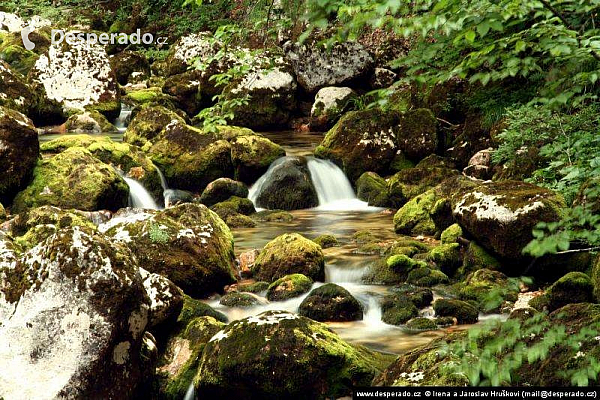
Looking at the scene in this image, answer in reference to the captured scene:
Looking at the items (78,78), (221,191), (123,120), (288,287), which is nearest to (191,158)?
(221,191)

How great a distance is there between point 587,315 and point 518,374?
59cm

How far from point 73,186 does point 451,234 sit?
610 centimetres

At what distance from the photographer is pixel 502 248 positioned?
25.9 ft

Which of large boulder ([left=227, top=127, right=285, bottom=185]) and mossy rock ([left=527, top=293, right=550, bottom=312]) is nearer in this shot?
mossy rock ([left=527, top=293, right=550, bottom=312])

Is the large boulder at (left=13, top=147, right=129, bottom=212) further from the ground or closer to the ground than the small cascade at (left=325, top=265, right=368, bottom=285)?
further from the ground

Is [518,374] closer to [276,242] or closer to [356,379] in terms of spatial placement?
[356,379]

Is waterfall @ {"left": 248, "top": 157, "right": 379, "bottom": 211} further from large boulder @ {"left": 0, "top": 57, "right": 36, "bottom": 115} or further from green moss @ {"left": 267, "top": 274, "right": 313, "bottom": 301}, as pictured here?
large boulder @ {"left": 0, "top": 57, "right": 36, "bottom": 115}

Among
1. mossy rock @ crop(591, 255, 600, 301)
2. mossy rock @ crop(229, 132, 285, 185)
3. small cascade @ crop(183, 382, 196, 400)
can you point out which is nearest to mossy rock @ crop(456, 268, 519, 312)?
mossy rock @ crop(591, 255, 600, 301)

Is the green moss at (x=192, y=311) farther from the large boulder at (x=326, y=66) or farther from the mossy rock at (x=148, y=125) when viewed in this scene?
the large boulder at (x=326, y=66)

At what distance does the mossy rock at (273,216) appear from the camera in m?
12.1

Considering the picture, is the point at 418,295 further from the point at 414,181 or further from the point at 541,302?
the point at 414,181

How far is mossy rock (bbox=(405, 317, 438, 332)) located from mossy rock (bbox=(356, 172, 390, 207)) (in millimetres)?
6181

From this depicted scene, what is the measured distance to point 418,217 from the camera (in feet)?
35.3

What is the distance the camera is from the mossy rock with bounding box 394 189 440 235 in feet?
34.6
